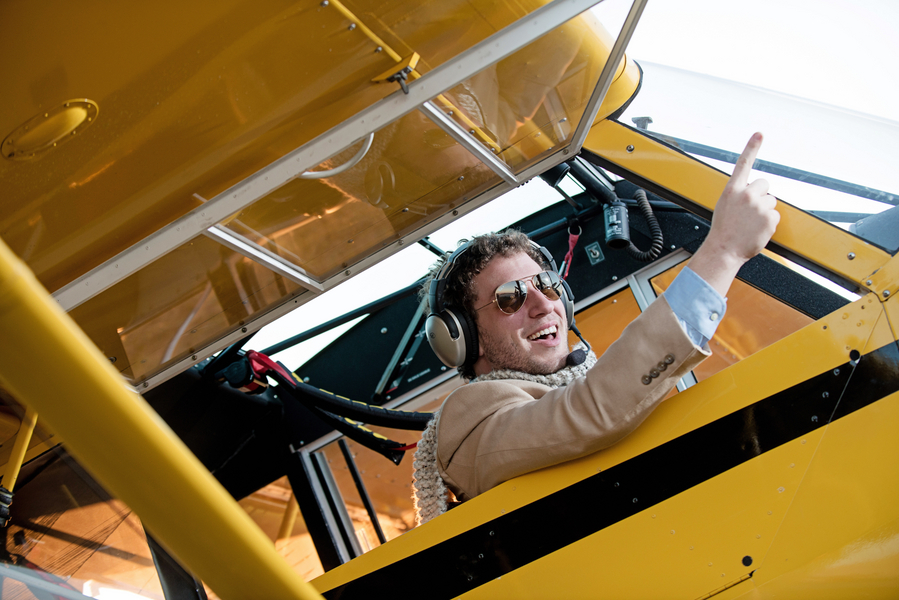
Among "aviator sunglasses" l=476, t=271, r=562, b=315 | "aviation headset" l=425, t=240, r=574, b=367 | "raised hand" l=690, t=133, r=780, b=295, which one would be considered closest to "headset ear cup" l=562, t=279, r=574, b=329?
"aviation headset" l=425, t=240, r=574, b=367

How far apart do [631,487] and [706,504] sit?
12 cm

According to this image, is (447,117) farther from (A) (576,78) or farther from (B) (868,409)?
(B) (868,409)

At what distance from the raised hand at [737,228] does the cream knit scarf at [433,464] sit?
59 cm

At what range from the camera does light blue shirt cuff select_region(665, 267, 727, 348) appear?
1.00m

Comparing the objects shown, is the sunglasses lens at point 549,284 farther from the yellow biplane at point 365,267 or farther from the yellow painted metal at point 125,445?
the yellow painted metal at point 125,445

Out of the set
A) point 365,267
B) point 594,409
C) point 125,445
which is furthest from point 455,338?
point 125,445

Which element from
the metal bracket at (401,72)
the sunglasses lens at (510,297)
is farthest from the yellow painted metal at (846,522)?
the metal bracket at (401,72)

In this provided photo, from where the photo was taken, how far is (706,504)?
1.00 m

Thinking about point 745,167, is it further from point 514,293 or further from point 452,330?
point 452,330

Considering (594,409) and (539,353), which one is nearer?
(594,409)

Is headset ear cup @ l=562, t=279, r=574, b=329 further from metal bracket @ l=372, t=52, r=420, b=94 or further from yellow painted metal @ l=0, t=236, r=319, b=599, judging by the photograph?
yellow painted metal @ l=0, t=236, r=319, b=599

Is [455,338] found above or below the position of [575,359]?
Result: above

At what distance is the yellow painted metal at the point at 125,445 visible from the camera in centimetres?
43

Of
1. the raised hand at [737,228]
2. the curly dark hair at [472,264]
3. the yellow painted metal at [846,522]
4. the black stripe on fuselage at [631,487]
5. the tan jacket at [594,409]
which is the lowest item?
the yellow painted metal at [846,522]
